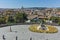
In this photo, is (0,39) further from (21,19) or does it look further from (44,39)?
(21,19)

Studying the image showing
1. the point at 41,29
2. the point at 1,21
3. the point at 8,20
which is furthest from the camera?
the point at 8,20

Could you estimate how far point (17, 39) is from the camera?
4.20 meters

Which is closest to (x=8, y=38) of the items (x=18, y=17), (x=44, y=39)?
(x=44, y=39)

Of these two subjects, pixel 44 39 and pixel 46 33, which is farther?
pixel 46 33

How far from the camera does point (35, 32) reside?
17.6ft

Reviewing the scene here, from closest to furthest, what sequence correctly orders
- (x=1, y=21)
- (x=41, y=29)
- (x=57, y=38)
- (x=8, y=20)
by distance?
(x=57, y=38), (x=41, y=29), (x=1, y=21), (x=8, y=20)

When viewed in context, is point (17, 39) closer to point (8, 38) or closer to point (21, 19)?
point (8, 38)

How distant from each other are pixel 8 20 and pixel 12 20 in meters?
0.25

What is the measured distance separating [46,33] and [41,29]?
51 cm

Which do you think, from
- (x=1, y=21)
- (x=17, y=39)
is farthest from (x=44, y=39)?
(x=1, y=21)

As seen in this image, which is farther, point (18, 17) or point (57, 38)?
point (18, 17)

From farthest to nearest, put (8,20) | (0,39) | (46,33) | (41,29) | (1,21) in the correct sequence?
(8,20)
(1,21)
(41,29)
(46,33)
(0,39)

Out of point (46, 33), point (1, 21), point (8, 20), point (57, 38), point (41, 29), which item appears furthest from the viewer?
point (8, 20)

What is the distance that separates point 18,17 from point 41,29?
2.71m
